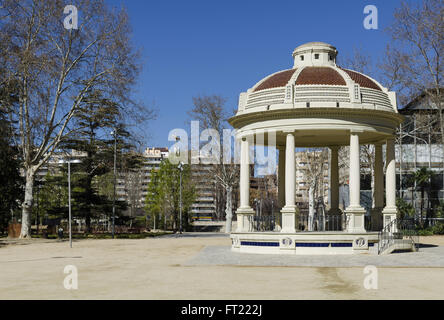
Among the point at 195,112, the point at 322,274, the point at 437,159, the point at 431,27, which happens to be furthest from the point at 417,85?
the point at 322,274

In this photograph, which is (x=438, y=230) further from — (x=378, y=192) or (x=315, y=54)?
(x=315, y=54)

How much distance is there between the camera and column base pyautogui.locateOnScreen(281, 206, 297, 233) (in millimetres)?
24625

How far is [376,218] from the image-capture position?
29625 mm

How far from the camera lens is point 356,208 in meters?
24.5

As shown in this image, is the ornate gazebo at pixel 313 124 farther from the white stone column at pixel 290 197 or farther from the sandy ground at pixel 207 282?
the sandy ground at pixel 207 282

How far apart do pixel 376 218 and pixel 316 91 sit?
29.3 ft

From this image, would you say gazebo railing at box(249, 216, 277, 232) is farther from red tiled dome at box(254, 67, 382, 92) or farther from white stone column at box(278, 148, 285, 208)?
red tiled dome at box(254, 67, 382, 92)

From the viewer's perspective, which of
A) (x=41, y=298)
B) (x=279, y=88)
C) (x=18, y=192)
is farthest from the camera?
(x=18, y=192)

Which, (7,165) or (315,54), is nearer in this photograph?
(315,54)

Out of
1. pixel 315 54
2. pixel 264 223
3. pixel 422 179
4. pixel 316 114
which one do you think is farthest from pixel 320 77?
pixel 422 179

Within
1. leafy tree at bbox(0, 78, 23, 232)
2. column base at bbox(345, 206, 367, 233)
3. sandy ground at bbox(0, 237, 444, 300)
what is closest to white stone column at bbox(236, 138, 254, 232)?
column base at bbox(345, 206, 367, 233)

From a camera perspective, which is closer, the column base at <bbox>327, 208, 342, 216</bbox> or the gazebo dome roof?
the gazebo dome roof
